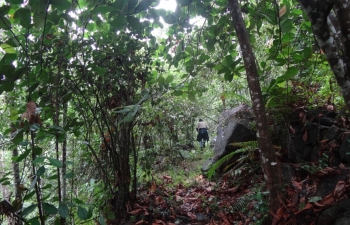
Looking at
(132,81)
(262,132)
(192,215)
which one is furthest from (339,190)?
(132,81)

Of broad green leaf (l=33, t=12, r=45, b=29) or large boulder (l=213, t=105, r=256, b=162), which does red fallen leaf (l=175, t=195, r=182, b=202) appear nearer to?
large boulder (l=213, t=105, r=256, b=162)

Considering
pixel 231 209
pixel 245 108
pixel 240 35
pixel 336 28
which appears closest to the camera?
pixel 336 28

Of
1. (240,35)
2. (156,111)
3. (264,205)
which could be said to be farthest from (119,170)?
(240,35)

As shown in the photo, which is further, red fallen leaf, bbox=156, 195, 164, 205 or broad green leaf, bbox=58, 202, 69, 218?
red fallen leaf, bbox=156, 195, 164, 205

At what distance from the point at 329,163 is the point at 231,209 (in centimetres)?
149

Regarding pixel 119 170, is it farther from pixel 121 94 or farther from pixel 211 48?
pixel 211 48

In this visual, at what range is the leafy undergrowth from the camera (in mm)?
2789

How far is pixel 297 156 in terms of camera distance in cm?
423

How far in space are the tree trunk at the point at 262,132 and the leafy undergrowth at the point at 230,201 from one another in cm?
18

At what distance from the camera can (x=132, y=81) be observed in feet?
13.3

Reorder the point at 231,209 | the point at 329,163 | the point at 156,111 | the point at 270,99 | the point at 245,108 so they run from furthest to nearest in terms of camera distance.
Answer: the point at 245,108 < the point at 270,99 < the point at 156,111 < the point at 231,209 < the point at 329,163

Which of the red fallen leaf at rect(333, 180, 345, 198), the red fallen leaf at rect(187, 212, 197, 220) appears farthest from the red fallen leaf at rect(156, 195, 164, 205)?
the red fallen leaf at rect(333, 180, 345, 198)

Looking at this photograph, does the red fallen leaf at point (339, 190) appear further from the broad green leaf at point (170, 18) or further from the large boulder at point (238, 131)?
the large boulder at point (238, 131)

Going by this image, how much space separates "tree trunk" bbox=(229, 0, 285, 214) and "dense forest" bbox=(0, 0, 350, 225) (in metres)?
0.01
